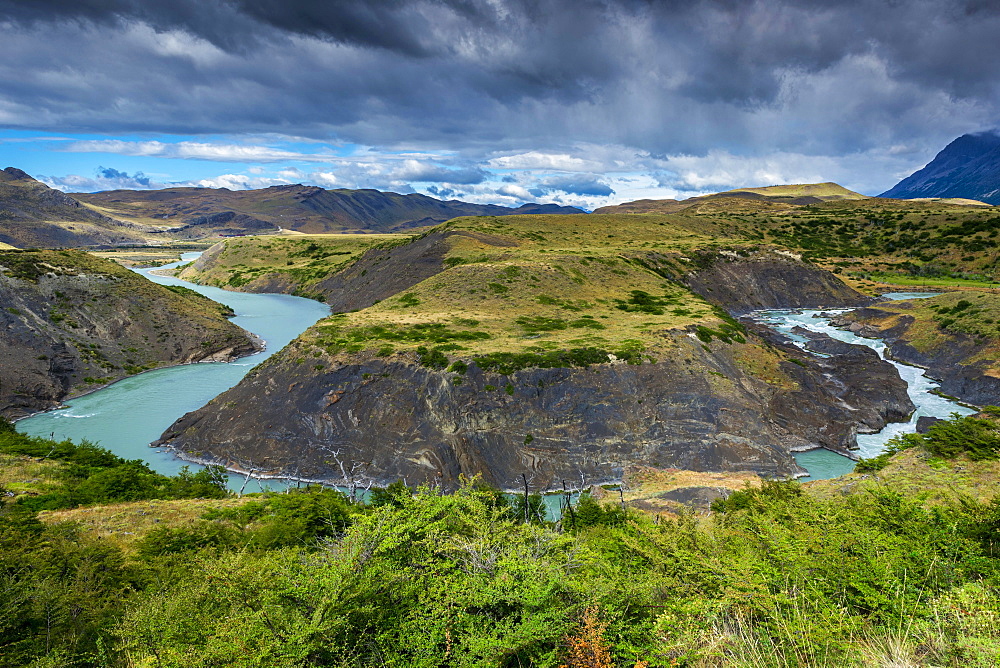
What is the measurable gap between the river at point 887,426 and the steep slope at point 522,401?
1440mm

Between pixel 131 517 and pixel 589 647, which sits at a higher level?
pixel 589 647

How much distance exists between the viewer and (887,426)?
4456 cm

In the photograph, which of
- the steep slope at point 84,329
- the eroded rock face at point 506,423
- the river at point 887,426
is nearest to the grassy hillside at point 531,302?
the eroded rock face at point 506,423

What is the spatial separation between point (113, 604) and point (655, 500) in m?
26.6

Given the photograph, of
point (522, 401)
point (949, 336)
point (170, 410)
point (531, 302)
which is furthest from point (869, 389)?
point (170, 410)

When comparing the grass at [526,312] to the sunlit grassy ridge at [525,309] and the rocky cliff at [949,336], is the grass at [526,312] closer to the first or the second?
the sunlit grassy ridge at [525,309]

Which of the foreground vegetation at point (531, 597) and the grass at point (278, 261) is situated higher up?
the grass at point (278, 261)

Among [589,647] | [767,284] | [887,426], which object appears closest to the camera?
[589,647]

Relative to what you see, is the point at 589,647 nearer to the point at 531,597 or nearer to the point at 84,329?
the point at 531,597

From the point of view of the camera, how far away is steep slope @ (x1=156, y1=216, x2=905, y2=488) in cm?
3800

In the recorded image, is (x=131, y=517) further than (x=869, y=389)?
Result: No

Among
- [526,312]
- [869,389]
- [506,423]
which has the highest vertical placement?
[526,312]

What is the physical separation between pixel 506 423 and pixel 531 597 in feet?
96.6

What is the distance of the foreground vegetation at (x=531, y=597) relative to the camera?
9258 mm
